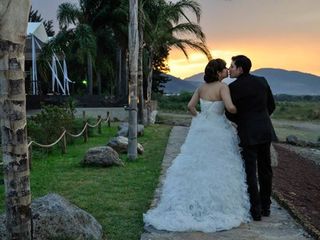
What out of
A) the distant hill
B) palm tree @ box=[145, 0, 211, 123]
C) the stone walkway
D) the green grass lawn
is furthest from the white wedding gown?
the distant hill

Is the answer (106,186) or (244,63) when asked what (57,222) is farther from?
(106,186)

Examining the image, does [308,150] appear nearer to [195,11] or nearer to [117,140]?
[195,11]

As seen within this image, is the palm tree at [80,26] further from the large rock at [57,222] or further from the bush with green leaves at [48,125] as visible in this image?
the large rock at [57,222]

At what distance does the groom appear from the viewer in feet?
22.2

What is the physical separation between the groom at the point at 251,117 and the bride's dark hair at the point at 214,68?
5.0 inches

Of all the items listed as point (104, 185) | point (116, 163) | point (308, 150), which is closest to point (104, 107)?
point (308, 150)

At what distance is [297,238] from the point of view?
20.2 ft

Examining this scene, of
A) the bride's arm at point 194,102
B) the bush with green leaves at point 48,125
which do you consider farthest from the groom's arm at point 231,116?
the bush with green leaves at point 48,125

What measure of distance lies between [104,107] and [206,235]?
27224 millimetres

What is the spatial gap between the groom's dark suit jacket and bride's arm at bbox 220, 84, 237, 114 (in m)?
0.05

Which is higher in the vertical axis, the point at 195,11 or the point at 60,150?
the point at 195,11

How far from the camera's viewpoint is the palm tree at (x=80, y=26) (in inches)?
1259

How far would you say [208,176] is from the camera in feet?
22.1

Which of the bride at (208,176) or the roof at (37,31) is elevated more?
the roof at (37,31)
